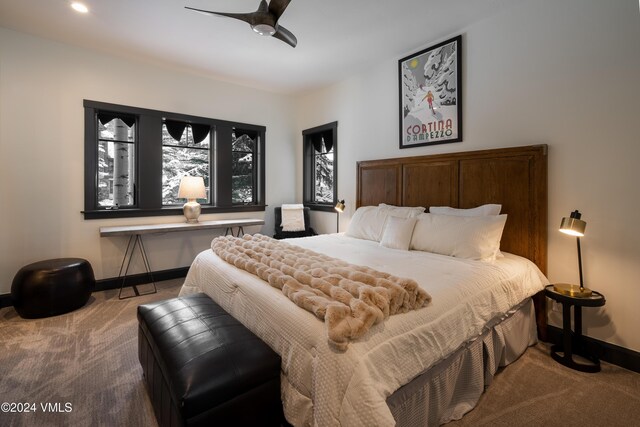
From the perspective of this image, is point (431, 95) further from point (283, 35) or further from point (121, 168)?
point (121, 168)

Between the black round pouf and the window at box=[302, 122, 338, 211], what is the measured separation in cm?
318

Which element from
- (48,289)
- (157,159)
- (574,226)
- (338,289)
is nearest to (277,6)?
(338,289)

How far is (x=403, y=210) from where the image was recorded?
3322 millimetres

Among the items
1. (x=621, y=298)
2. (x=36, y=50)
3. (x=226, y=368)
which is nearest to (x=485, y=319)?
(x=621, y=298)

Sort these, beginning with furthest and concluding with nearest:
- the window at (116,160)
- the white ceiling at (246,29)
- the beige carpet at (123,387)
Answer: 1. the window at (116,160)
2. the white ceiling at (246,29)
3. the beige carpet at (123,387)

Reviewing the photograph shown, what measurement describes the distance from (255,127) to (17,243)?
3.21 metres

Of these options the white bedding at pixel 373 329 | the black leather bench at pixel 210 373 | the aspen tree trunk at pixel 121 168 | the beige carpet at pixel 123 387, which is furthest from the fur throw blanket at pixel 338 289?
the aspen tree trunk at pixel 121 168

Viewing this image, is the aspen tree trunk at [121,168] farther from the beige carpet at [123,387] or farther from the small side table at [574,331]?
the small side table at [574,331]

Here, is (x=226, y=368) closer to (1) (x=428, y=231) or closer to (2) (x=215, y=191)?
(1) (x=428, y=231)

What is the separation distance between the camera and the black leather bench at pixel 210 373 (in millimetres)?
1232

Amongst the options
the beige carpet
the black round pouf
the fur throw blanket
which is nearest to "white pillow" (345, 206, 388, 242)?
the fur throw blanket

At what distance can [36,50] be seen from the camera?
320 centimetres

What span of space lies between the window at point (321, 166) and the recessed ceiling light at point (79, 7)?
9.79ft

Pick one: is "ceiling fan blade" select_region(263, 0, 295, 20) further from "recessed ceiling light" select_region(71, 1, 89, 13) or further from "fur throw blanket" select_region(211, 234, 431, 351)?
"recessed ceiling light" select_region(71, 1, 89, 13)
